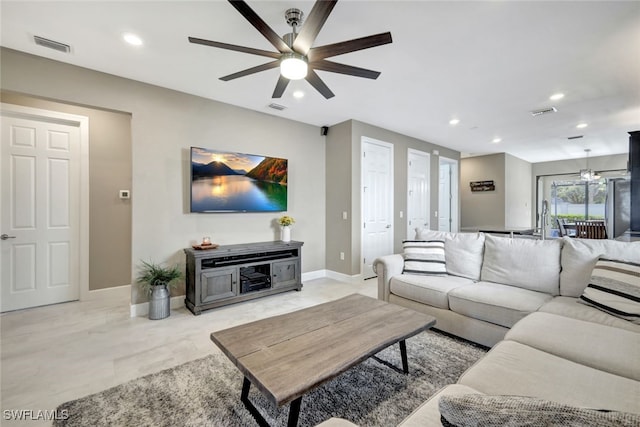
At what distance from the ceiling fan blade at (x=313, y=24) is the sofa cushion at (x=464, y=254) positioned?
238 centimetres

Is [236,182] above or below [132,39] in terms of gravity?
below

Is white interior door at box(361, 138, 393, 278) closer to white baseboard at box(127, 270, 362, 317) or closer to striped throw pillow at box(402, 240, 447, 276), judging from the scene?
white baseboard at box(127, 270, 362, 317)

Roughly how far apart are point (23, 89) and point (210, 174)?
1.83 metres

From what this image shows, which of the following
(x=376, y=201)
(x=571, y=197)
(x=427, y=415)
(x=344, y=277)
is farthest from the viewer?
(x=571, y=197)

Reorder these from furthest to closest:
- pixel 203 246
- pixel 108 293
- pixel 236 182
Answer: pixel 236 182 → pixel 108 293 → pixel 203 246

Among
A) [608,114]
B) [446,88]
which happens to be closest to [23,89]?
[446,88]

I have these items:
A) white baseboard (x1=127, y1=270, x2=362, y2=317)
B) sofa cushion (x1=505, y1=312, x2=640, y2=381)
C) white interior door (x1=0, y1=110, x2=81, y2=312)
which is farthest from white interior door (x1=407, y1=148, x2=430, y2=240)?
white interior door (x1=0, y1=110, x2=81, y2=312)

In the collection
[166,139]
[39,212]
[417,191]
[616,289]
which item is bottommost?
[616,289]

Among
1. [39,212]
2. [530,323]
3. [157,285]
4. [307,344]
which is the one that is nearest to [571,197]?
[530,323]

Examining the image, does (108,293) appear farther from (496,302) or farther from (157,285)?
(496,302)

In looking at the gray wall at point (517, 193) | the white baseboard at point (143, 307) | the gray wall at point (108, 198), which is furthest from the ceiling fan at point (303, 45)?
the gray wall at point (517, 193)

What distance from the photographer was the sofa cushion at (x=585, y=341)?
131 cm

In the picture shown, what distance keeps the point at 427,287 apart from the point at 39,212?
456 cm

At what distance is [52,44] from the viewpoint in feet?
8.13
